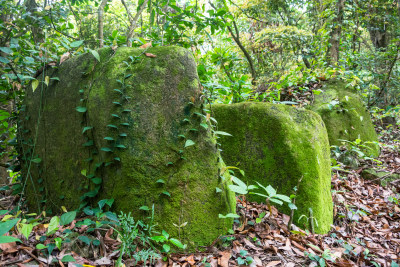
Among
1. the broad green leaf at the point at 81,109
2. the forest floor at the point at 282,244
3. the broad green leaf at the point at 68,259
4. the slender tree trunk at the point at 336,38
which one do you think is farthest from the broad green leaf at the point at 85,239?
the slender tree trunk at the point at 336,38

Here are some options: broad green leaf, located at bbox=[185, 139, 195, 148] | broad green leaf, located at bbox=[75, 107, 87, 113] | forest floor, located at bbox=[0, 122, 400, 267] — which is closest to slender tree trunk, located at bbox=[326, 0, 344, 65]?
forest floor, located at bbox=[0, 122, 400, 267]

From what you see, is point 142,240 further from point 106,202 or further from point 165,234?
point 106,202

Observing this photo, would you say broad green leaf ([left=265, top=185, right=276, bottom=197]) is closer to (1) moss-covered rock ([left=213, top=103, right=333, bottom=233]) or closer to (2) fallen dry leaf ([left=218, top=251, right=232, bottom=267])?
(2) fallen dry leaf ([left=218, top=251, right=232, bottom=267])

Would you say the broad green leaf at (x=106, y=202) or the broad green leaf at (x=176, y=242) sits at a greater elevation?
the broad green leaf at (x=106, y=202)

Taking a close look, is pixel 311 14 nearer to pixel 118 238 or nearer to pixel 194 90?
pixel 194 90

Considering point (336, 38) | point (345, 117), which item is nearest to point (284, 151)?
point (345, 117)

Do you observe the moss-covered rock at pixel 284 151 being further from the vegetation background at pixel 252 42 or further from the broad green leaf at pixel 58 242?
the broad green leaf at pixel 58 242

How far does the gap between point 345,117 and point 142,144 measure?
15.3 feet

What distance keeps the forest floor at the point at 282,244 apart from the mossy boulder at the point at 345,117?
155 centimetres

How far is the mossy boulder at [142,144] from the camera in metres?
2.30

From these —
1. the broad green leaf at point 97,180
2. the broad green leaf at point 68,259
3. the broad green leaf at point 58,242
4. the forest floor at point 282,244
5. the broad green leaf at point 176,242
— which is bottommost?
the forest floor at point 282,244

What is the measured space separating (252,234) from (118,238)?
1234 mm

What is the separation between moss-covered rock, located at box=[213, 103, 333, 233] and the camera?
3.00 m

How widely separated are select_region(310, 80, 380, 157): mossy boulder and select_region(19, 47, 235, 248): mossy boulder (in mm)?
3645
